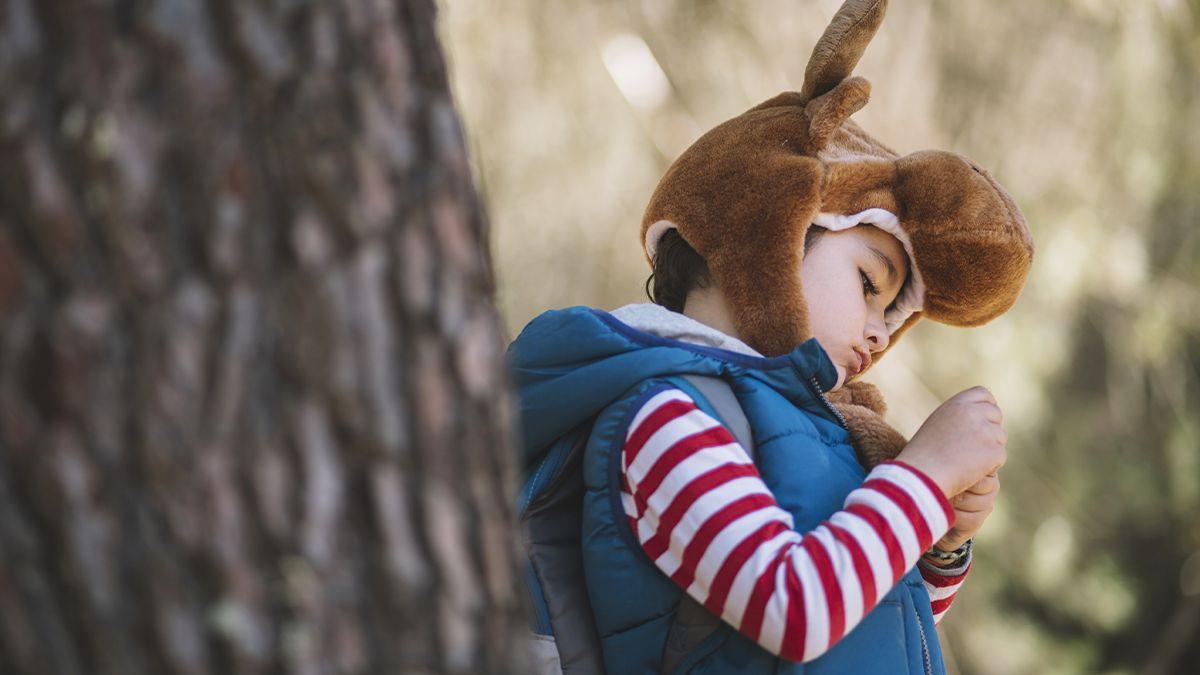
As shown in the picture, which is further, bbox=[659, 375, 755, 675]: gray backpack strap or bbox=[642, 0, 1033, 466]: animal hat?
bbox=[642, 0, 1033, 466]: animal hat

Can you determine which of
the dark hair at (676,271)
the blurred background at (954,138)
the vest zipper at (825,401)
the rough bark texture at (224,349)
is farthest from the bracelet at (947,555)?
the blurred background at (954,138)

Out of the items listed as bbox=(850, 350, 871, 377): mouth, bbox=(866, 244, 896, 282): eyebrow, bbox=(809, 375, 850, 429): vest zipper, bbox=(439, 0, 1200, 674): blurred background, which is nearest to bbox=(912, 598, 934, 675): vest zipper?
bbox=(809, 375, 850, 429): vest zipper

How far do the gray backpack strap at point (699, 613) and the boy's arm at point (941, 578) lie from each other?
476mm

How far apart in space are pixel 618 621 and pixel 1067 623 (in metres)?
3.92

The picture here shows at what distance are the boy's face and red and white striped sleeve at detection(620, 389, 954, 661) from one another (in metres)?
0.31

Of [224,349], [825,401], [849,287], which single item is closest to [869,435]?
[825,401]

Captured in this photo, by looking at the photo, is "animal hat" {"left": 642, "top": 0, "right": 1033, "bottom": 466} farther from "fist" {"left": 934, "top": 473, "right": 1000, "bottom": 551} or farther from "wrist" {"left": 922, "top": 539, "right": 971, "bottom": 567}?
"wrist" {"left": 922, "top": 539, "right": 971, "bottom": 567}

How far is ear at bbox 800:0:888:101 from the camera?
176cm

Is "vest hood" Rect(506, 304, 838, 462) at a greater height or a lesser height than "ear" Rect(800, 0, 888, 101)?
lesser

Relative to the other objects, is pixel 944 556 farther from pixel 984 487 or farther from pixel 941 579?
pixel 984 487

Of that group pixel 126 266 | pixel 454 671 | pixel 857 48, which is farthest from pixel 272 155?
pixel 857 48

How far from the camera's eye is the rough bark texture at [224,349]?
0.81 metres

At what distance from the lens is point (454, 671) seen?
917mm

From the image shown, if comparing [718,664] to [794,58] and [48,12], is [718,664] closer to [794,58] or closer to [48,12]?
[48,12]
